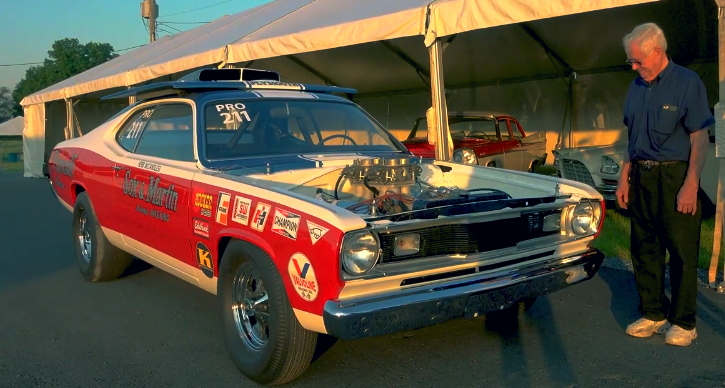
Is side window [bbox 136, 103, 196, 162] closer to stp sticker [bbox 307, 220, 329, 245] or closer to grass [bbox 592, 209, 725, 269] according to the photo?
stp sticker [bbox 307, 220, 329, 245]

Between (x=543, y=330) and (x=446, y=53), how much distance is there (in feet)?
30.8

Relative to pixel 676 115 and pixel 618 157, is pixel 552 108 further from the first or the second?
pixel 676 115

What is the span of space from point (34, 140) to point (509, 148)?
1510 cm

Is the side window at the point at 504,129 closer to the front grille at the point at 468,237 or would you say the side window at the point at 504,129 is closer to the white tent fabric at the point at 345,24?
the white tent fabric at the point at 345,24

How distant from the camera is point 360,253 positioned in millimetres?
2945

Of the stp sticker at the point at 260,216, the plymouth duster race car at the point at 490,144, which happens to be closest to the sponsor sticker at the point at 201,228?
the stp sticker at the point at 260,216

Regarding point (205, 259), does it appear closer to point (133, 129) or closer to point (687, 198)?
point (133, 129)

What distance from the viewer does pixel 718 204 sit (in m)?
5.06

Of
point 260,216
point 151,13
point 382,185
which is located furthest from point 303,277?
point 151,13

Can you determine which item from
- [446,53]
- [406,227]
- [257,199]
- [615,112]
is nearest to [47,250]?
[257,199]

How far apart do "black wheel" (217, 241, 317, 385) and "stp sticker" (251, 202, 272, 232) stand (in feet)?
0.39

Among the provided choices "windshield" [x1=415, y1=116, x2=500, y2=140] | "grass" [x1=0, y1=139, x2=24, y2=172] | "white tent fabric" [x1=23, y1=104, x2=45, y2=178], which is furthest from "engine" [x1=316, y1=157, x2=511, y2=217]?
"grass" [x1=0, y1=139, x2=24, y2=172]

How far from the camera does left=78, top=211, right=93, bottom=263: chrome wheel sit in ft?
18.4

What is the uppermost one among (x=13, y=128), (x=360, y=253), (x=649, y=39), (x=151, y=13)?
(x=151, y=13)
